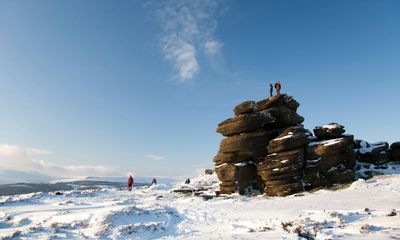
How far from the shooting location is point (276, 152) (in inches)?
1318

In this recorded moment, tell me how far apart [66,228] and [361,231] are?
15.3 meters

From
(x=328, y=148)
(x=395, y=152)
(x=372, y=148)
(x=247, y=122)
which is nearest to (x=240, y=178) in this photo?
(x=247, y=122)

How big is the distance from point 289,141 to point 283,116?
4.76 metres

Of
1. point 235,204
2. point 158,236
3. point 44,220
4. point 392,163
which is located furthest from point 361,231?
point 392,163

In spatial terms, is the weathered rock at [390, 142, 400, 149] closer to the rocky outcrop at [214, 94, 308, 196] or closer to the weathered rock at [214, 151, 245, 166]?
the rocky outcrop at [214, 94, 308, 196]

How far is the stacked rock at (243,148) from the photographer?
116 ft

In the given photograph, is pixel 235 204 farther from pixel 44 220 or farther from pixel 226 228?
pixel 44 220

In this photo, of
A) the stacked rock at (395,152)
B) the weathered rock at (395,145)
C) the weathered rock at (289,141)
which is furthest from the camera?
the weathered rock at (395,145)

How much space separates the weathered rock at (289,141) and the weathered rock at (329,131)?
3.03 metres

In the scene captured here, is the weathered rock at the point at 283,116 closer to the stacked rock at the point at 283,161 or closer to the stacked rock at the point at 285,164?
the stacked rock at the point at 283,161

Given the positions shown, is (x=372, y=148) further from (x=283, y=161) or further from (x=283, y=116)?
(x=283, y=161)

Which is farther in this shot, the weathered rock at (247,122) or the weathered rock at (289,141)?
the weathered rock at (247,122)

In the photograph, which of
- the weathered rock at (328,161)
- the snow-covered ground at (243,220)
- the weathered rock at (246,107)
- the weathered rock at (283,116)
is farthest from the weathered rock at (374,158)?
the weathered rock at (246,107)

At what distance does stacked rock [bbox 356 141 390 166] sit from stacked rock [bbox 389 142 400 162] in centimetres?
52
